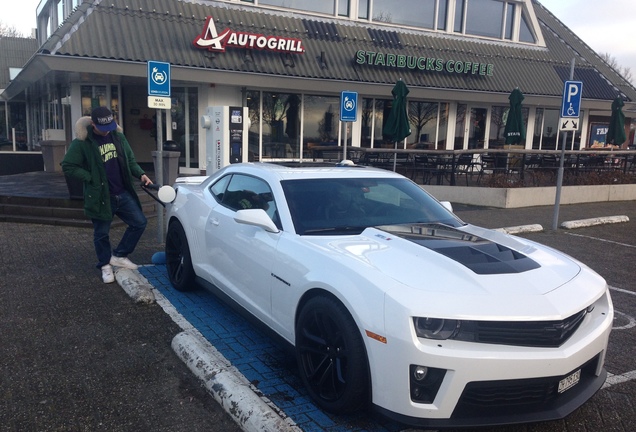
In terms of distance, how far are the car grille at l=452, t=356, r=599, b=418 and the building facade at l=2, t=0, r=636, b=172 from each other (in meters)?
9.86

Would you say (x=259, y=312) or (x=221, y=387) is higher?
(x=259, y=312)

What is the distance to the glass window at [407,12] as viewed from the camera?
61.9 feet

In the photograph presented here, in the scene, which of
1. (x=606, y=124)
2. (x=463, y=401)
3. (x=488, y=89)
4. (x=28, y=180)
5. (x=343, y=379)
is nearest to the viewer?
(x=463, y=401)

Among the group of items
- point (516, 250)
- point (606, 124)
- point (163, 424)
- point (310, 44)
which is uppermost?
point (310, 44)

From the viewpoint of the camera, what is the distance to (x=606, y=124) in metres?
23.8

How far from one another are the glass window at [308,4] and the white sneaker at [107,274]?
1276 cm

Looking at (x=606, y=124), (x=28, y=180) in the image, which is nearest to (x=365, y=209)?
(x=28, y=180)

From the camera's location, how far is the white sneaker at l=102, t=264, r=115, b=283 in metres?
6.07

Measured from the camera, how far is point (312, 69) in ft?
51.9

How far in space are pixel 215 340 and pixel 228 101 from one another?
12.4 metres

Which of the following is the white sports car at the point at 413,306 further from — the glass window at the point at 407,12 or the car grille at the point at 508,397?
the glass window at the point at 407,12

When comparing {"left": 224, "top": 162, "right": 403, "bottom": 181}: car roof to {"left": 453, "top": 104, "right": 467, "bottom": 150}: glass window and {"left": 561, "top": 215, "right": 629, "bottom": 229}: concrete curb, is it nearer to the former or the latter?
{"left": 561, "top": 215, "right": 629, "bottom": 229}: concrete curb

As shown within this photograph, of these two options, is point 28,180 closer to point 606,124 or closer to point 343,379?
point 343,379

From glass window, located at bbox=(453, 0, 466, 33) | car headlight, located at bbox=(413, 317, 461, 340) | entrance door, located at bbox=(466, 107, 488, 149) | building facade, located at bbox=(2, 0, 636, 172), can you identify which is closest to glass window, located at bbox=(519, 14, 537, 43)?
building facade, located at bbox=(2, 0, 636, 172)
